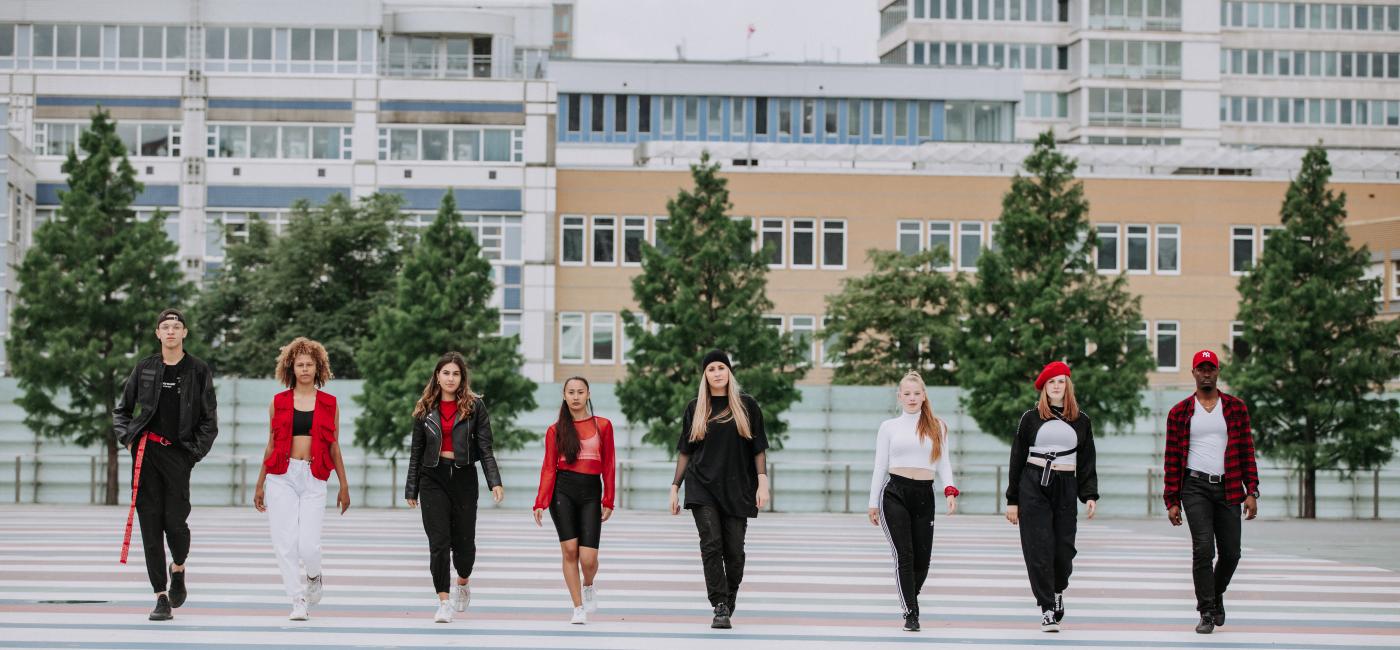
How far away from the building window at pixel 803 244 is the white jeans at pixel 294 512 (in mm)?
54524

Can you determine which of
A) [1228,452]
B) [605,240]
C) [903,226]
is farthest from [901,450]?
[903,226]

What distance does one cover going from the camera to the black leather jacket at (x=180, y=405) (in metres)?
12.0

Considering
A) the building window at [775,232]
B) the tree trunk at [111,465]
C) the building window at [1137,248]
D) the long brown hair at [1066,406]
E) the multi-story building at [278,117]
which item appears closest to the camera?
the long brown hair at [1066,406]

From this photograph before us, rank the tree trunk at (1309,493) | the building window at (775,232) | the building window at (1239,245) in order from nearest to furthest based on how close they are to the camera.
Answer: the tree trunk at (1309,493) < the building window at (775,232) < the building window at (1239,245)

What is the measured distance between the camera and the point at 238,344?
54.4 meters

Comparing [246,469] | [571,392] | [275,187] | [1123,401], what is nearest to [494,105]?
[275,187]

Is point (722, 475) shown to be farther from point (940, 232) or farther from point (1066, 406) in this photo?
point (940, 232)

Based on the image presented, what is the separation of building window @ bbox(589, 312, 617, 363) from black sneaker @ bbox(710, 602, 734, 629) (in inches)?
2111

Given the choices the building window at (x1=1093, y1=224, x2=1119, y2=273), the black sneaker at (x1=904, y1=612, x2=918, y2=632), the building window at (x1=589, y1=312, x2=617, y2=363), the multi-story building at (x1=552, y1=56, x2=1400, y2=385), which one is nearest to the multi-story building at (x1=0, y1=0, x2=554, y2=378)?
Result: the building window at (x1=589, y1=312, x2=617, y2=363)

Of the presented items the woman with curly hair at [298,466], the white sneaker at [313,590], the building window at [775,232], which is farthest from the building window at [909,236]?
the woman with curly hair at [298,466]

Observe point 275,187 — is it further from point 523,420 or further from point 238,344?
point 523,420

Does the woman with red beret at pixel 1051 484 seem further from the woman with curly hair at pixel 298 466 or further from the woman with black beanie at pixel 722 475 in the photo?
Result: the woman with curly hair at pixel 298 466

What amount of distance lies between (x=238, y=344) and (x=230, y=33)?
533 inches

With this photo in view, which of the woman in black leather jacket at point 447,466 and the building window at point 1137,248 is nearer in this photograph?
the woman in black leather jacket at point 447,466
